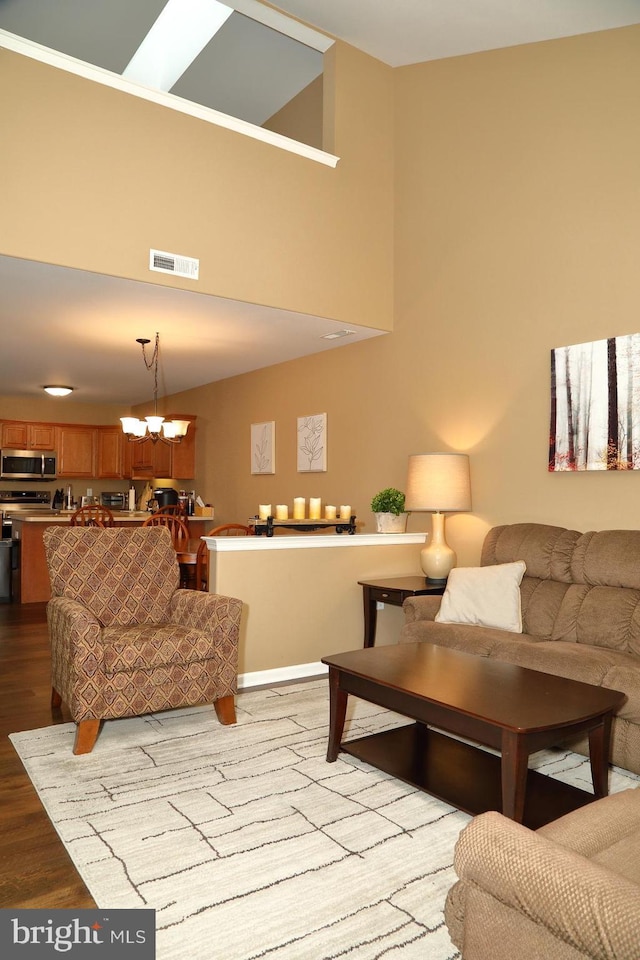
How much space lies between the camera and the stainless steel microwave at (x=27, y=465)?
907 centimetres

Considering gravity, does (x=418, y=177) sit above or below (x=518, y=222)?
above

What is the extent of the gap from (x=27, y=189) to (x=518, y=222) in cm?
301

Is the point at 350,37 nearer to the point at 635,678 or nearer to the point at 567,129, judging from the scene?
the point at 567,129

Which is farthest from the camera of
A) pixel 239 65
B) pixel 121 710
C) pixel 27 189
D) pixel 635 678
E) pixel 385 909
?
pixel 239 65

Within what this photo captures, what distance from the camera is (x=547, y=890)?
1171 millimetres

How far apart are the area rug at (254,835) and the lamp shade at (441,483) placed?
1518 millimetres

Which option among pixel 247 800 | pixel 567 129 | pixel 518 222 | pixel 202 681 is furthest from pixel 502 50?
pixel 247 800

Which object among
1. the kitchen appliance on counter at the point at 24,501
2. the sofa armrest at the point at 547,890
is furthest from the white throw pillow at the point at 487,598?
the kitchen appliance on counter at the point at 24,501

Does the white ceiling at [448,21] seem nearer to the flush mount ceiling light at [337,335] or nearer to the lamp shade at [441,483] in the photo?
the flush mount ceiling light at [337,335]

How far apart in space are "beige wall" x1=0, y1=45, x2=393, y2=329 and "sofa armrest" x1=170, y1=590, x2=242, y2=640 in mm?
2017

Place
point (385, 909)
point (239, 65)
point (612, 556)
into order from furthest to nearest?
point (239, 65) → point (612, 556) → point (385, 909)

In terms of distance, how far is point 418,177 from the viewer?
17.5 feet

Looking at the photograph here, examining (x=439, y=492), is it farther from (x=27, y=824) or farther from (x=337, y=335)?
(x=27, y=824)

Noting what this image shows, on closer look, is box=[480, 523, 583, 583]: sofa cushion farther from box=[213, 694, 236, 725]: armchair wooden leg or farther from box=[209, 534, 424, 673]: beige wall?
box=[213, 694, 236, 725]: armchair wooden leg
